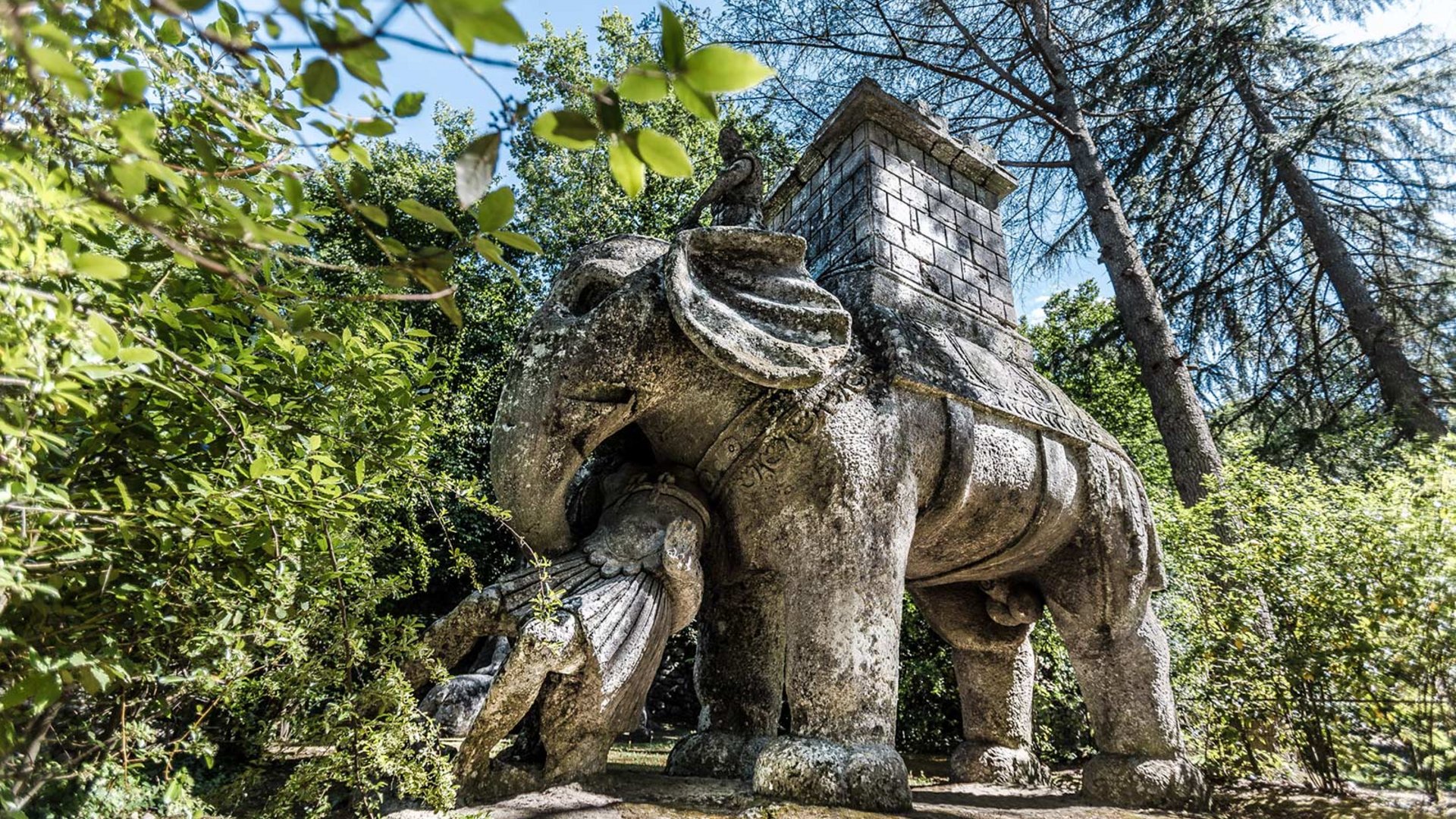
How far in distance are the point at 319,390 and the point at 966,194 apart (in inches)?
111

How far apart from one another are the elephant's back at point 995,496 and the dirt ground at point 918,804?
0.81 meters

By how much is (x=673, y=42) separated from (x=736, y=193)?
7.53ft

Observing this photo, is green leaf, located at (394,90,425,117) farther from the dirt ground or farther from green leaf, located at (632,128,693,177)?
the dirt ground

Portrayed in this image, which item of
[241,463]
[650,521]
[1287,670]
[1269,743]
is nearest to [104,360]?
[241,463]

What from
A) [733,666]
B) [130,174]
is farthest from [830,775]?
[130,174]

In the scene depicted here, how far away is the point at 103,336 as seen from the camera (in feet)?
2.67

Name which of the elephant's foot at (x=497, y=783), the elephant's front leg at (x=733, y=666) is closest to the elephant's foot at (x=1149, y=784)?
the elephant's front leg at (x=733, y=666)

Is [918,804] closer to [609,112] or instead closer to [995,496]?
[995,496]

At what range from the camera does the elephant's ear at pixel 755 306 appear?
2.19 meters

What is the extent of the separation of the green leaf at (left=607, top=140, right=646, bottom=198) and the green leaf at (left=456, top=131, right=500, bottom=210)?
10cm

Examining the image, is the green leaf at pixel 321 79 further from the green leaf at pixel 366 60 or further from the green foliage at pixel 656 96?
the green foliage at pixel 656 96

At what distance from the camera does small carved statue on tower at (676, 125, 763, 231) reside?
9.24ft

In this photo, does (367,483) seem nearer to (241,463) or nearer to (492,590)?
(241,463)

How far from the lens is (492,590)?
2.02 meters
